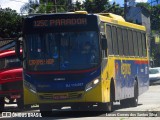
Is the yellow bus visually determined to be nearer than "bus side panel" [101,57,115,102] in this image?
Yes

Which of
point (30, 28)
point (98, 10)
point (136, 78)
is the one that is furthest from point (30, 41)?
point (98, 10)

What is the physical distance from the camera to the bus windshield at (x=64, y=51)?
57.2 ft

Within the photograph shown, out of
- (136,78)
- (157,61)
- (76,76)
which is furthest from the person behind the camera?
(157,61)

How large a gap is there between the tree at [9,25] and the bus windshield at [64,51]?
33524mm

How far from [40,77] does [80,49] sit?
1486 millimetres

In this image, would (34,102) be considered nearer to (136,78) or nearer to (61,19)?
(61,19)

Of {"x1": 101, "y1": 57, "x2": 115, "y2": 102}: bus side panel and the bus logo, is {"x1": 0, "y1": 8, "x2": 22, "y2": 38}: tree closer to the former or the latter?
the bus logo

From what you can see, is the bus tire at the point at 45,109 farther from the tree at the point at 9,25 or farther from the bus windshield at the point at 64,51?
the tree at the point at 9,25

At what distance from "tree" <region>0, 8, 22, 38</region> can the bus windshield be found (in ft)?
110

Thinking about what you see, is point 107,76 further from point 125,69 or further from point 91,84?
point 125,69

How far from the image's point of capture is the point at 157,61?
83000 millimetres

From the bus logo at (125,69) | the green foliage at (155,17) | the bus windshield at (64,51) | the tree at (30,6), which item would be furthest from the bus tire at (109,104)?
the green foliage at (155,17)

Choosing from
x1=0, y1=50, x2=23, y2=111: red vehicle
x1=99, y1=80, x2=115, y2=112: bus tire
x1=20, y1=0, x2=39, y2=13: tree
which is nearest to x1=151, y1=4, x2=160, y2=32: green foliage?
x1=20, y1=0, x2=39, y2=13: tree

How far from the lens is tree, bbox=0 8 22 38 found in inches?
2020
